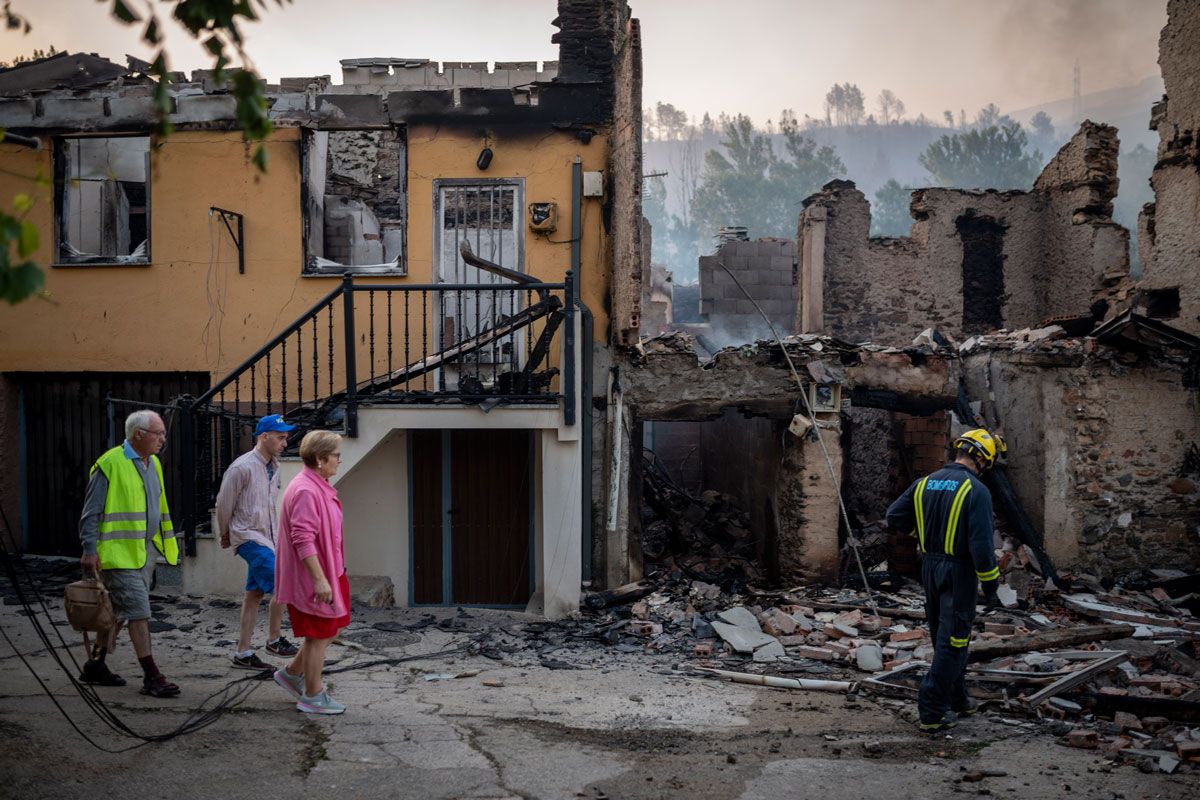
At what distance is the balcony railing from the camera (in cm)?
855

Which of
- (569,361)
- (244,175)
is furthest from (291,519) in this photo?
(244,175)

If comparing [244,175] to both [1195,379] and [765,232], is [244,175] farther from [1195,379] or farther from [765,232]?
[765,232]

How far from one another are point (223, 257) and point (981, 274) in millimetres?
13613

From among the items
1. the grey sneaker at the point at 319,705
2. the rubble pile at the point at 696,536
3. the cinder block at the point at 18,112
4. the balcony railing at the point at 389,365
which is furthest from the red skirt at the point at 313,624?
the cinder block at the point at 18,112

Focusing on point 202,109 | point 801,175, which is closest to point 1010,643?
point 202,109

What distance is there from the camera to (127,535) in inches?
209

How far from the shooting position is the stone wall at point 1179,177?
11219 mm

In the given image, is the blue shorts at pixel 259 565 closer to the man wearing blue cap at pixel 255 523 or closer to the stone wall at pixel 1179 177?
the man wearing blue cap at pixel 255 523

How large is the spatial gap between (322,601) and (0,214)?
2874 mm

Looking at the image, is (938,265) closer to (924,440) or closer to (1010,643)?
(924,440)

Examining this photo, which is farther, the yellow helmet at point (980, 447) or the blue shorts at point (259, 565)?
the blue shorts at point (259, 565)

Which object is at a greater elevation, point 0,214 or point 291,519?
point 0,214

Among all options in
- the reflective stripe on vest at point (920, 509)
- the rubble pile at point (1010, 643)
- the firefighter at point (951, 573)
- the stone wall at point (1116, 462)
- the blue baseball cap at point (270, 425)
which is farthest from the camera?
the stone wall at point (1116, 462)

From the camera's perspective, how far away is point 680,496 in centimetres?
1405
